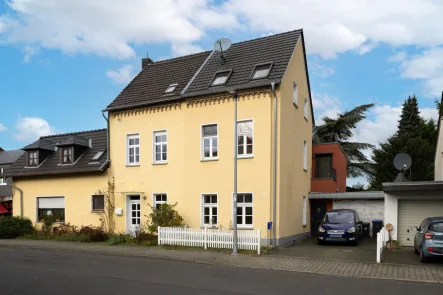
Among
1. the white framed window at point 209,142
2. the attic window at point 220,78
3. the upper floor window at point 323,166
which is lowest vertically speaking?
the upper floor window at point 323,166

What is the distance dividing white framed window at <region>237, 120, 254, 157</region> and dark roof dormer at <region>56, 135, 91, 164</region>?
35.1 feet

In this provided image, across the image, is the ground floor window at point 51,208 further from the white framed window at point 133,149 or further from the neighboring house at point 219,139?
the white framed window at point 133,149

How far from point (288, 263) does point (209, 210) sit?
20.5ft

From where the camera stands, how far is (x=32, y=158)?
1024 inches

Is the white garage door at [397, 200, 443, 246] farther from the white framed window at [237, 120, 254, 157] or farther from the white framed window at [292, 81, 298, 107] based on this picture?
the white framed window at [237, 120, 254, 157]

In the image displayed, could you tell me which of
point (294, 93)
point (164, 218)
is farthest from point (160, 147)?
point (294, 93)

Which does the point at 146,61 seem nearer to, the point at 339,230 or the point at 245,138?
the point at 245,138

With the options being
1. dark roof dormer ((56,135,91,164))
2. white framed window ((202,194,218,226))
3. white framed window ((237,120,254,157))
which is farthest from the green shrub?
white framed window ((237,120,254,157))

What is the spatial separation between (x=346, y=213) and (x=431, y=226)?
6378mm

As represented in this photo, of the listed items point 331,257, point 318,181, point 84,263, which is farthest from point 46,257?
point 318,181

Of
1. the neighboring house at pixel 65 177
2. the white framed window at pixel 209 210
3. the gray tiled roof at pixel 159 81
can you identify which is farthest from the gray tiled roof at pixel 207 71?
the white framed window at pixel 209 210

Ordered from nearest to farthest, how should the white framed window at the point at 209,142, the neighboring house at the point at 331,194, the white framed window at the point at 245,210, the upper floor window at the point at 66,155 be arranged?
the white framed window at the point at 245,210
the white framed window at the point at 209,142
the neighboring house at the point at 331,194
the upper floor window at the point at 66,155

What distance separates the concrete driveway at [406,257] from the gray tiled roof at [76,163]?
48.6 feet

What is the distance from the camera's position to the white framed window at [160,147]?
828 inches
